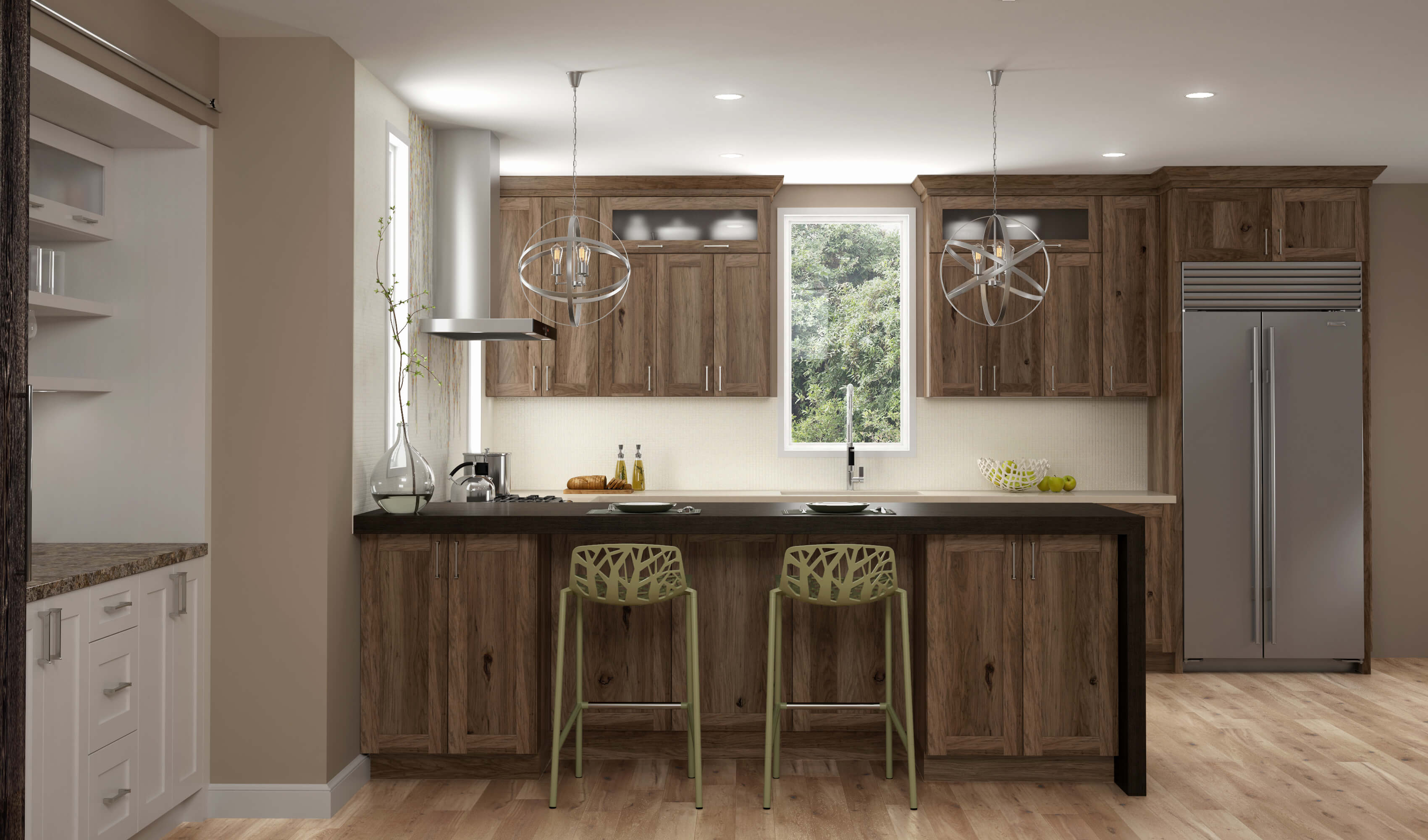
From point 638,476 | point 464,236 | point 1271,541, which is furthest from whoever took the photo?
point 638,476

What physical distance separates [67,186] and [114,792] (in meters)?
1.86

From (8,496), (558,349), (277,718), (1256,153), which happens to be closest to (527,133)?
(558,349)

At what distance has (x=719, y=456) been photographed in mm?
5938

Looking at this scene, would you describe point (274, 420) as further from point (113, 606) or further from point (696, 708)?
point (696, 708)

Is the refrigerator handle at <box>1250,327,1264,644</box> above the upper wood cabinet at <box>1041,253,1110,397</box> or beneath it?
beneath

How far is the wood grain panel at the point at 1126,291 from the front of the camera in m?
5.45

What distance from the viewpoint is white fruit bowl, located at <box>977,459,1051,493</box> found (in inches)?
221

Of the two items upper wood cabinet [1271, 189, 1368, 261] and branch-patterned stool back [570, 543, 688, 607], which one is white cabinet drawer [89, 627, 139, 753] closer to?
branch-patterned stool back [570, 543, 688, 607]

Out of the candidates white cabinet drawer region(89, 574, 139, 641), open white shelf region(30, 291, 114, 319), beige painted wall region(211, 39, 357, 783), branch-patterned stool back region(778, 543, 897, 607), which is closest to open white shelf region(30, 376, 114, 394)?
open white shelf region(30, 291, 114, 319)

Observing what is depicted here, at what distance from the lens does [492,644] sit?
11.7ft

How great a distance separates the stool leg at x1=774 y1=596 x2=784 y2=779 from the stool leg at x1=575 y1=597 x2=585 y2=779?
708 mm

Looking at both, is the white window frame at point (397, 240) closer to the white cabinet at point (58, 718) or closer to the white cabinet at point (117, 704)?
the white cabinet at point (117, 704)

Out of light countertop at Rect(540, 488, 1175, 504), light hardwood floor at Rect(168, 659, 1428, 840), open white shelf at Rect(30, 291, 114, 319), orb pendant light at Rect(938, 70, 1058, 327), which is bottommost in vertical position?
light hardwood floor at Rect(168, 659, 1428, 840)

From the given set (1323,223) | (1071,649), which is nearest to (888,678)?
(1071,649)
